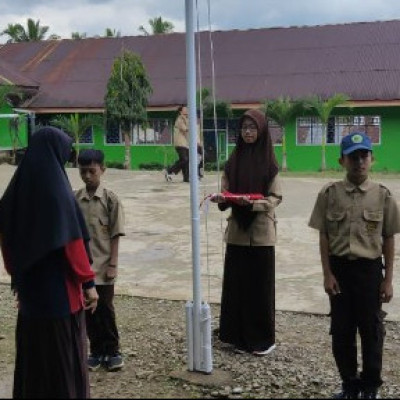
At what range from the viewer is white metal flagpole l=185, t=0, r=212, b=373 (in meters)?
3.56

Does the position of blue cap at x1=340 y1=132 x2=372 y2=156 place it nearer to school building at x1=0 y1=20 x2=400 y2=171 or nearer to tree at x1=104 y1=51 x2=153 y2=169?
school building at x1=0 y1=20 x2=400 y2=171

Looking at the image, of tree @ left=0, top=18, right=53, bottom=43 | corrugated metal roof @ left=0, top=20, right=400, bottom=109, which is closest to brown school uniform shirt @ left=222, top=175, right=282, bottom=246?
corrugated metal roof @ left=0, top=20, right=400, bottom=109

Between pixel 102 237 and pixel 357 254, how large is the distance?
1487mm

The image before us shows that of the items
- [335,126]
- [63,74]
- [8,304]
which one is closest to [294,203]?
[8,304]

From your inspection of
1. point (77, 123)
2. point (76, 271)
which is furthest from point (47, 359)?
point (77, 123)

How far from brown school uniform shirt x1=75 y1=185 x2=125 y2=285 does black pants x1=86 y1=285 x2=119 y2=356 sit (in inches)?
3.5

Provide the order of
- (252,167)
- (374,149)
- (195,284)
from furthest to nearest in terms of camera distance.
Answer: (374,149) → (252,167) → (195,284)

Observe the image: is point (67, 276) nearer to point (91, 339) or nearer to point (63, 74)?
point (91, 339)

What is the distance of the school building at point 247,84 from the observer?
21.5 meters

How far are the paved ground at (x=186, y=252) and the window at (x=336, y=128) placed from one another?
848 centimetres

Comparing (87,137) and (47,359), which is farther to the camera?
(87,137)

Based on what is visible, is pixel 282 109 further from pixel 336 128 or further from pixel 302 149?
pixel 336 128

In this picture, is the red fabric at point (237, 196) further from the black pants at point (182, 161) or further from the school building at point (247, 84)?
the school building at point (247, 84)

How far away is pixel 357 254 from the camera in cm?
337
